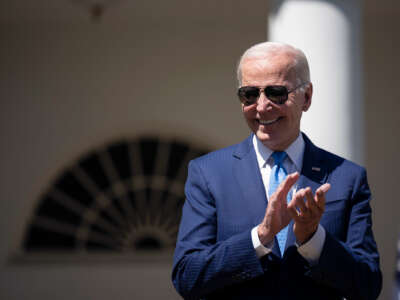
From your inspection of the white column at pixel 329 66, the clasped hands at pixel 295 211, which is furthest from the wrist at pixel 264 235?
A: the white column at pixel 329 66

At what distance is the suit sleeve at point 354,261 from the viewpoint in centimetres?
195

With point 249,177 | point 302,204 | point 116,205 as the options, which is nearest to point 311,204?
point 302,204

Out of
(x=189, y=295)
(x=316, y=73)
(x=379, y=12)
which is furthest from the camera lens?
(x=379, y=12)

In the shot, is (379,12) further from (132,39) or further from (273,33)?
(273,33)

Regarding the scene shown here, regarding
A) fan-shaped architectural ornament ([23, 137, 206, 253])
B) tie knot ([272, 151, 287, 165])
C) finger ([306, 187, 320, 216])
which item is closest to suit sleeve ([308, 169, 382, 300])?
finger ([306, 187, 320, 216])

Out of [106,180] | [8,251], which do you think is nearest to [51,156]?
[106,180]

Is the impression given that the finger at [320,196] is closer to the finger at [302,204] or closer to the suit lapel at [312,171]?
the finger at [302,204]

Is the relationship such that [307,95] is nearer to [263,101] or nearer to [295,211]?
[263,101]

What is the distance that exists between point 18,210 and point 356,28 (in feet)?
17.9

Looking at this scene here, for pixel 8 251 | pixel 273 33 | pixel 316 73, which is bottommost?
pixel 8 251

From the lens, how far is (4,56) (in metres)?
8.11

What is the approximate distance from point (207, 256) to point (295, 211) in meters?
0.32

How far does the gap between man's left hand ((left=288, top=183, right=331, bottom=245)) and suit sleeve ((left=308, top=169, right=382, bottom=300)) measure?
70 millimetres

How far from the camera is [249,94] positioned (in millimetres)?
2115
